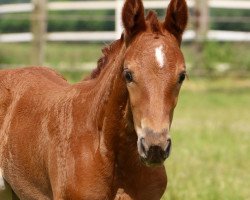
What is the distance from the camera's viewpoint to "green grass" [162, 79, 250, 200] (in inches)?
295

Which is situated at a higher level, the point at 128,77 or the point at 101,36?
the point at 128,77

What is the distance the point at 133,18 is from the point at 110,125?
63 cm

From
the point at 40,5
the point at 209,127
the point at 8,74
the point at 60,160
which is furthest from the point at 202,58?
the point at 60,160

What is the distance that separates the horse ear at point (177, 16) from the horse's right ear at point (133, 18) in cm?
16

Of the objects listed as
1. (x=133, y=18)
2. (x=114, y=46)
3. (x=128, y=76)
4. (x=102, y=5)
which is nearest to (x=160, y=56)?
(x=128, y=76)

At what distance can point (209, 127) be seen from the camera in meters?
11.9

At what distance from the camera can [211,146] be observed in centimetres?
1027

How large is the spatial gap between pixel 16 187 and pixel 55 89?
0.68 metres

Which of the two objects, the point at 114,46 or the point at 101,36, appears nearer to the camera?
the point at 114,46

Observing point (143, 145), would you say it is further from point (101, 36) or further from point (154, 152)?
point (101, 36)

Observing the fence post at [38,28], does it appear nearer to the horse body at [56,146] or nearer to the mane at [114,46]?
the horse body at [56,146]

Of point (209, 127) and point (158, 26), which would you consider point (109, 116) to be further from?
point (209, 127)

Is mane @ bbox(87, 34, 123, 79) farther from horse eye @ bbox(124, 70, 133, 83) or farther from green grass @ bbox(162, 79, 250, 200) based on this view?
green grass @ bbox(162, 79, 250, 200)

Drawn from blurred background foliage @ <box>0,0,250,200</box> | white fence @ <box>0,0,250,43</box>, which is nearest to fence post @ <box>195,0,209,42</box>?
white fence @ <box>0,0,250,43</box>
